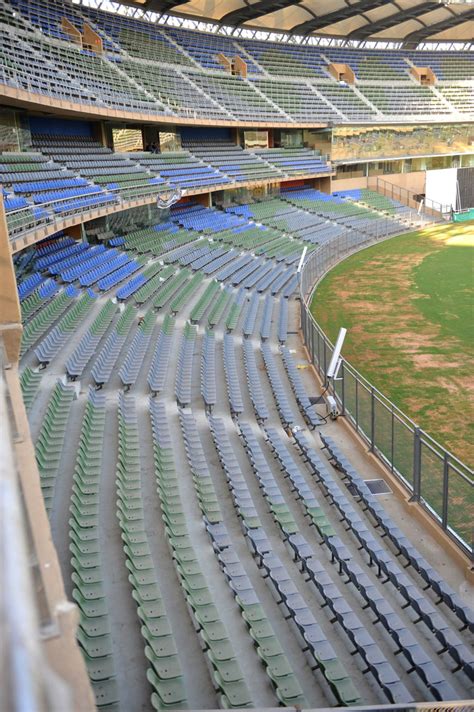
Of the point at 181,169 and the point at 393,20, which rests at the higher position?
the point at 393,20

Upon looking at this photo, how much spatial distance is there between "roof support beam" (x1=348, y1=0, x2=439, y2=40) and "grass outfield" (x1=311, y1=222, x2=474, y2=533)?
19.4 metres

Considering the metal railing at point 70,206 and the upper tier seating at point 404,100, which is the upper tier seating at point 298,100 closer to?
the upper tier seating at point 404,100

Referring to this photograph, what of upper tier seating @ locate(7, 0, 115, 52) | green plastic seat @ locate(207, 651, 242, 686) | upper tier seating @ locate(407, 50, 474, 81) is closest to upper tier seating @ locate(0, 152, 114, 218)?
upper tier seating @ locate(7, 0, 115, 52)

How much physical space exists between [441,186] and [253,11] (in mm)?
21418

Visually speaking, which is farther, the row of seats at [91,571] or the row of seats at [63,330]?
the row of seats at [63,330]

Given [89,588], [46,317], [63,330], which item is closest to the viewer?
[89,588]

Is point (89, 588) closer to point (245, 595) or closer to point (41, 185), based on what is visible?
point (245, 595)

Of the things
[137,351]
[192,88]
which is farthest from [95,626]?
[192,88]

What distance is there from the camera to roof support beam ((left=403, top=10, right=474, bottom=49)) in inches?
1962

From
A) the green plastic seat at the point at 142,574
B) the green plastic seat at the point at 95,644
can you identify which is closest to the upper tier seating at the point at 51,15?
the green plastic seat at the point at 142,574

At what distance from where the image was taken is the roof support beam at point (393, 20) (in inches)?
1752

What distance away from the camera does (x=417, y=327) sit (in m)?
22.2

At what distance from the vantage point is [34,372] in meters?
14.0

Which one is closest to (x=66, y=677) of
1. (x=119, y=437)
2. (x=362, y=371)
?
(x=119, y=437)
